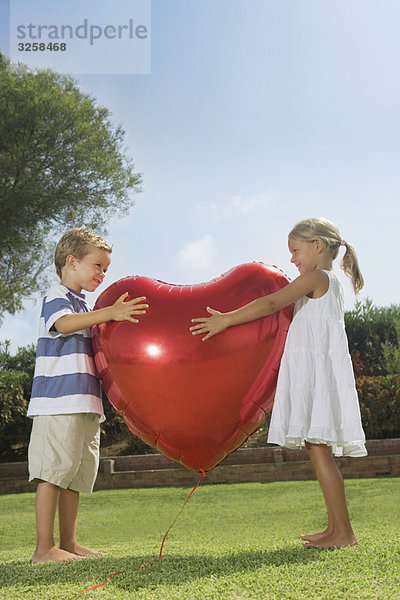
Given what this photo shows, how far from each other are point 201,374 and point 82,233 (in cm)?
119

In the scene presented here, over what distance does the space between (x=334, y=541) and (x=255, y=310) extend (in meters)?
1.25

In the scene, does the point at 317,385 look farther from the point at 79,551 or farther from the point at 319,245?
the point at 79,551

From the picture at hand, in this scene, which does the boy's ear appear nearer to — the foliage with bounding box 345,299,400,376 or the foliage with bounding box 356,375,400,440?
the foliage with bounding box 356,375,400,440

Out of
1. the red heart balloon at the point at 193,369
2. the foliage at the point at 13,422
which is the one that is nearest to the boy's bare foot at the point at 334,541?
the red heart balloon at the point at 193,369

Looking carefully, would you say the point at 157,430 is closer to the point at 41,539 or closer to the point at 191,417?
the point at 191,417

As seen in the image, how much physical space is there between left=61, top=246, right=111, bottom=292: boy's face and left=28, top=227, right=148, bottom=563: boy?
77 mm

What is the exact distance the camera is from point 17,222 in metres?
16.5

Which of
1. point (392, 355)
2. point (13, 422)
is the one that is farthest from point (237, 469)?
point (392, 355)

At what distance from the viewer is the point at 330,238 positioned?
340cm

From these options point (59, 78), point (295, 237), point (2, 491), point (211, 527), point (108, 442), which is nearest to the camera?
point (295, 237)

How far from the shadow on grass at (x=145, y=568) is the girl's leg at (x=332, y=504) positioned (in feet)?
0.54

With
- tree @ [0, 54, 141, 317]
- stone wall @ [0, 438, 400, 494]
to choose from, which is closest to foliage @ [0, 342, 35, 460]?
stone wall @ [0, 438, 400, 494]

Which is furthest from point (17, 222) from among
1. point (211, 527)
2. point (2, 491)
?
point (211, 527)

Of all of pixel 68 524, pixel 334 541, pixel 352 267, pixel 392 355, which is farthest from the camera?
pixel 392 355
